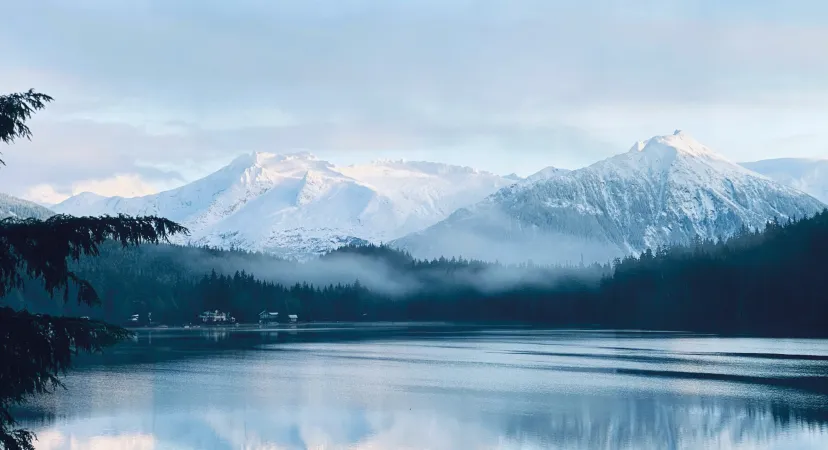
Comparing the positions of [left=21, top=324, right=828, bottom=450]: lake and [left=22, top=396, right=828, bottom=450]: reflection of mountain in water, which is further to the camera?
[left=21, top=324, right=828, bottom=450]: lake

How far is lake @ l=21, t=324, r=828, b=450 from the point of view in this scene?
4947 cm

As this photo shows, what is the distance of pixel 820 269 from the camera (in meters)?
164

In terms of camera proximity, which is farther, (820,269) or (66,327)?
(820,269)

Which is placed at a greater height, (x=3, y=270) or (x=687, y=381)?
(x=3, y=270)

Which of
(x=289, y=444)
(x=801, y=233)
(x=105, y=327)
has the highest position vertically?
(x=801, y=233)

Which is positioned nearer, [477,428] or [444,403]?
[477,428]

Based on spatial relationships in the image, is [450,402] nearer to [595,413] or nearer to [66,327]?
[595,413]

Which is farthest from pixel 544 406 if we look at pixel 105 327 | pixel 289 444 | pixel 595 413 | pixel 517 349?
pixel 517 349

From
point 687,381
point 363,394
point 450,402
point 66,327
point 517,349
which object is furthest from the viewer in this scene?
point 517,349

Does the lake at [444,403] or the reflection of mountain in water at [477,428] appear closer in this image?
the reflection of mountain in water at [477,428]

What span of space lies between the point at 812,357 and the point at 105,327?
96.8m

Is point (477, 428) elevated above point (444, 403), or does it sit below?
below

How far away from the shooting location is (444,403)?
65.2 m

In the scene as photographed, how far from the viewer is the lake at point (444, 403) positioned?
162ft
